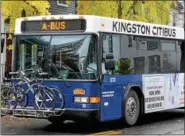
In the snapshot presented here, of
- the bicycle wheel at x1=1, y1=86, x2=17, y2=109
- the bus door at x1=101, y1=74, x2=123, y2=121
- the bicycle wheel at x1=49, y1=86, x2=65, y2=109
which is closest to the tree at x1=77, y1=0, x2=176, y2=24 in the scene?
the bus door at x1=101, y1=74, x2=123, y2=121

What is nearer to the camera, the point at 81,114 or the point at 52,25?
the point at 81,114

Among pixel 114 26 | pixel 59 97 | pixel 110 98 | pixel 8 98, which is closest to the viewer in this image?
pixel 59 97

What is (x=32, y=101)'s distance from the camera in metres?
12.3

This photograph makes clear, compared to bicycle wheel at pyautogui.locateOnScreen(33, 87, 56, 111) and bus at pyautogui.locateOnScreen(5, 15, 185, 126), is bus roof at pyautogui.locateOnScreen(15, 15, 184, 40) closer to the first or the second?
bus at pyautogui.locateOnScreen(5, 15, 185, 126)

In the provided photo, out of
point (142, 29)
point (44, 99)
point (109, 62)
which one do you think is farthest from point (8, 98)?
point (142, 29)

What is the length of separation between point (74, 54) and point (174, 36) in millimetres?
4666

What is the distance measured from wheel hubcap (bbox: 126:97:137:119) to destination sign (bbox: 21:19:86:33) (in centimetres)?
236

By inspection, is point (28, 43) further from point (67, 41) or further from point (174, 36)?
point (174, 36)

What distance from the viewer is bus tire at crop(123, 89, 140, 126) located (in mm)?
12977

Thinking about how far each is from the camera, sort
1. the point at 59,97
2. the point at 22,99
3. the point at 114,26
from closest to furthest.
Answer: the point at 59,97
the point at 22,99
the point at 114,26

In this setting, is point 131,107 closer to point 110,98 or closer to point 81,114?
point 110,98

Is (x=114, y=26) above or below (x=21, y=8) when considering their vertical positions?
below

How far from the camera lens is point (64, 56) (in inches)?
477

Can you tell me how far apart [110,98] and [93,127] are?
1407 millimetres
